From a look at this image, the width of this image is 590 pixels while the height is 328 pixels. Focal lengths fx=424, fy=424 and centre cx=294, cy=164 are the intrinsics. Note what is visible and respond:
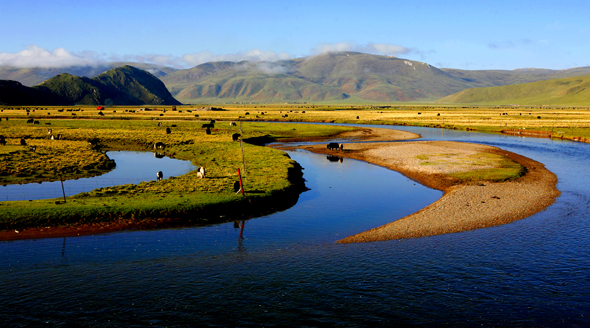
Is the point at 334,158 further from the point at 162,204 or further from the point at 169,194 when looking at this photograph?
the point at 162,204

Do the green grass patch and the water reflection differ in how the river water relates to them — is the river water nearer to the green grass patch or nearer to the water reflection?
the green grass patch

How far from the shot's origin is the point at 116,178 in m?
46.7

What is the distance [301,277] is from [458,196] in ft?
75.4

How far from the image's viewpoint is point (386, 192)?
42656 millimetres

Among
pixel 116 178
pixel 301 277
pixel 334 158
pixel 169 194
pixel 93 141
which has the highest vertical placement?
pixel 93 141

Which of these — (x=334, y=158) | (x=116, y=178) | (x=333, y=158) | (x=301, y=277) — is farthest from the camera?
(x=334, y=158)

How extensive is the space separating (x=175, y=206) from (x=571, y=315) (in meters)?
25.2

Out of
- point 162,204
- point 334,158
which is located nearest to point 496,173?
point 334,158

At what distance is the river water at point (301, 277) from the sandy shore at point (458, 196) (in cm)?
153

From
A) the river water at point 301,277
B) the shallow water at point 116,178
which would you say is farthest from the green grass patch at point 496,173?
the shallow water at point 116,178

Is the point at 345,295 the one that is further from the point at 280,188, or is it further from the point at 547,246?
the point at 280,188

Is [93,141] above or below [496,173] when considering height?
below

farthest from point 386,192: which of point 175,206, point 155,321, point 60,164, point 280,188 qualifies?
point 60,164

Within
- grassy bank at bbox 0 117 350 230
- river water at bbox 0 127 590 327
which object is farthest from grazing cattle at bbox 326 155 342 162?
river water at bbox 0 127 590 327
